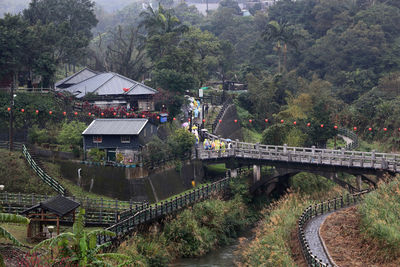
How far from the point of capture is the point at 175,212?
48594 mm

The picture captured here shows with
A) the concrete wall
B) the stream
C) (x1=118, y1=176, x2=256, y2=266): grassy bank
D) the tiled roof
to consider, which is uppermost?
the tiled roof

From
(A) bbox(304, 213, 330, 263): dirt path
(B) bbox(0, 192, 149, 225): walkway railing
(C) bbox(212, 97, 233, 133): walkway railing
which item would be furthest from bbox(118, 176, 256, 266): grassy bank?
(C) bbox(212, 97, 233, 133): walkway railing

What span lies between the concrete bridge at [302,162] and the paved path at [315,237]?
377 inches

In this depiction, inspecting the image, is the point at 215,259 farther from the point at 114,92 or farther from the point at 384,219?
the point at 114,92

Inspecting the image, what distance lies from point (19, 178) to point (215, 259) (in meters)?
18.6

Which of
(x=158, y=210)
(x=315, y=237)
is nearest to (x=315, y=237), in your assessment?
(x=315, y=237)

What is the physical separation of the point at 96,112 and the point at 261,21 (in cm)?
7166

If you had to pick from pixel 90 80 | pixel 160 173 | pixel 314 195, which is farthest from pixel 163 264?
pixel 90 80

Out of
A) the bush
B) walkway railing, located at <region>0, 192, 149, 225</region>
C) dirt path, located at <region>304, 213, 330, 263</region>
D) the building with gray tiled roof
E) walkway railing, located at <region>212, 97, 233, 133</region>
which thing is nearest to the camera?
dirt path, located at <region>304, 213, 330, 263</region>

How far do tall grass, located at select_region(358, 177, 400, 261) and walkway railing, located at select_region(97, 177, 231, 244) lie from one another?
1473 cm

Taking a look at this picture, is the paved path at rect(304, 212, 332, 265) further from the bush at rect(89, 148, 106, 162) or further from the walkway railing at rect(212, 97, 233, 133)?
the walkway railing at rect(212, 97, 233, 133)

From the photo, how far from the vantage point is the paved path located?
35066mm

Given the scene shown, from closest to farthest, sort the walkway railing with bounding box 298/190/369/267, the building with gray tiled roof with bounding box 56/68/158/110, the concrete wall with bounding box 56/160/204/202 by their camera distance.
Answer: the walkway railing with bounding box 298/190/369/267 < the concrete wall with bounding box 56/160/204/202 < the building with gray tiled roof with bounding box 56/68/158/110

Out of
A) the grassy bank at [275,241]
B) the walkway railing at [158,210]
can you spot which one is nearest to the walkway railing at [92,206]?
the walkway railing at [158,210]
